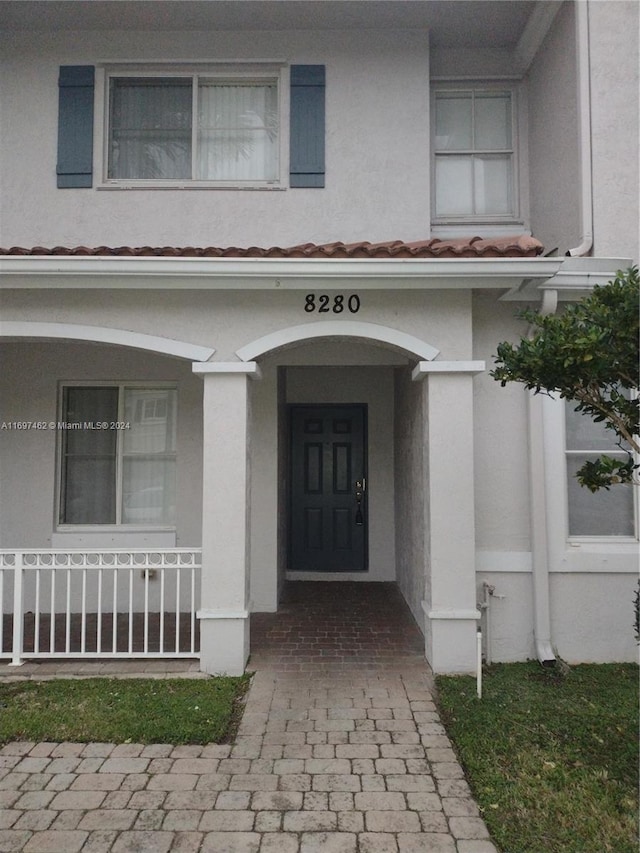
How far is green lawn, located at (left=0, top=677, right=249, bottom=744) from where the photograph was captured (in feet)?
12.5

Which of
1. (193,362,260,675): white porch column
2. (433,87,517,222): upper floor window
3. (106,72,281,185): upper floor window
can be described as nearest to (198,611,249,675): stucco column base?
(193,362,260,675): white porch column

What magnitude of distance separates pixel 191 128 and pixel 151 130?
51 cm

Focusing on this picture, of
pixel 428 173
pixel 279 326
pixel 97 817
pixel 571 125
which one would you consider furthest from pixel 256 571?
pixel 571 125

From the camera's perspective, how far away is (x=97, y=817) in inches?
118

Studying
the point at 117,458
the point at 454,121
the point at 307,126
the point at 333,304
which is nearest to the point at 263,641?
the point at 117,458

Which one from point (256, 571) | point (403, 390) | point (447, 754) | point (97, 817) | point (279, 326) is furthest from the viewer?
point (403, 390)

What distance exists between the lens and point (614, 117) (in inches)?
216

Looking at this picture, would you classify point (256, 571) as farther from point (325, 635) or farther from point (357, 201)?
point (357, 201)

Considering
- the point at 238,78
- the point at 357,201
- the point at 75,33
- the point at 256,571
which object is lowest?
the point at 256,571

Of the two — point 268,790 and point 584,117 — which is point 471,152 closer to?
point 584,117

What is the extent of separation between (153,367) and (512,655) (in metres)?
5.08

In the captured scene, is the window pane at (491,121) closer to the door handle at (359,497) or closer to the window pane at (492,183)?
the window pane at (492,183)

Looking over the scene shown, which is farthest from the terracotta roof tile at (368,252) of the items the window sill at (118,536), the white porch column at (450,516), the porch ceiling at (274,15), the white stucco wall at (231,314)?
the porch ceiling at (274,15)

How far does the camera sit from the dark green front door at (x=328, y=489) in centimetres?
800
